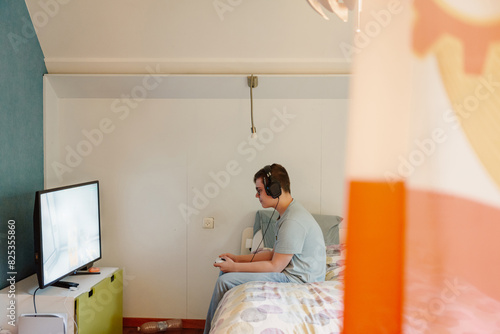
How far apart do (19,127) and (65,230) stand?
0.67 m

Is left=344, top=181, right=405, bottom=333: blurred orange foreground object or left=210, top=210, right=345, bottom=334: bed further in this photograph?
left=210, top=210, right=345, bottom=334: bed

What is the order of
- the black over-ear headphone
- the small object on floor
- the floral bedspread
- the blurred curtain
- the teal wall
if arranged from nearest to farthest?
the blurred curtain, the floral bedspread, the black over-ear headphone, the teal wall, the small object on floor

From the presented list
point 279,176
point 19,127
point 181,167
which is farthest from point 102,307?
point 279,176

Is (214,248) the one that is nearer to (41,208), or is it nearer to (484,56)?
(41,208)

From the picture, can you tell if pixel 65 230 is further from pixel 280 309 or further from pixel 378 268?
pixel 378 268

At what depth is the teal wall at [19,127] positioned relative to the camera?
2076 mm

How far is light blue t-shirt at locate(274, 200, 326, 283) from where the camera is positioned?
1857 mm

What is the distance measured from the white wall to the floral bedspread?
1.01 metres

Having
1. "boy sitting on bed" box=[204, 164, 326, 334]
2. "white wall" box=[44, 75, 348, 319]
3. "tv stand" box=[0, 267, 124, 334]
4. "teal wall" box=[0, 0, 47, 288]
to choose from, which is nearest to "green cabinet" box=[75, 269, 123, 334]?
"tv stand" box=[0, 267, 124, 334]

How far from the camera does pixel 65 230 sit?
2092mm

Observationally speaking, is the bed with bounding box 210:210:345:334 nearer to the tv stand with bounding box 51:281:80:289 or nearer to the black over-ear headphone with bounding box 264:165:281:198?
the black over-ear headphone with bounding box 264:165:281:198

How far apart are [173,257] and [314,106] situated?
1419mm

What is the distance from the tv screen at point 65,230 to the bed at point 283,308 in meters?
0.92

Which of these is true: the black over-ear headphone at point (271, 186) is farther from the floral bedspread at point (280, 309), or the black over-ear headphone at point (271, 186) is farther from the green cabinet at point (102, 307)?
the green cabinet at point (102, 307)
